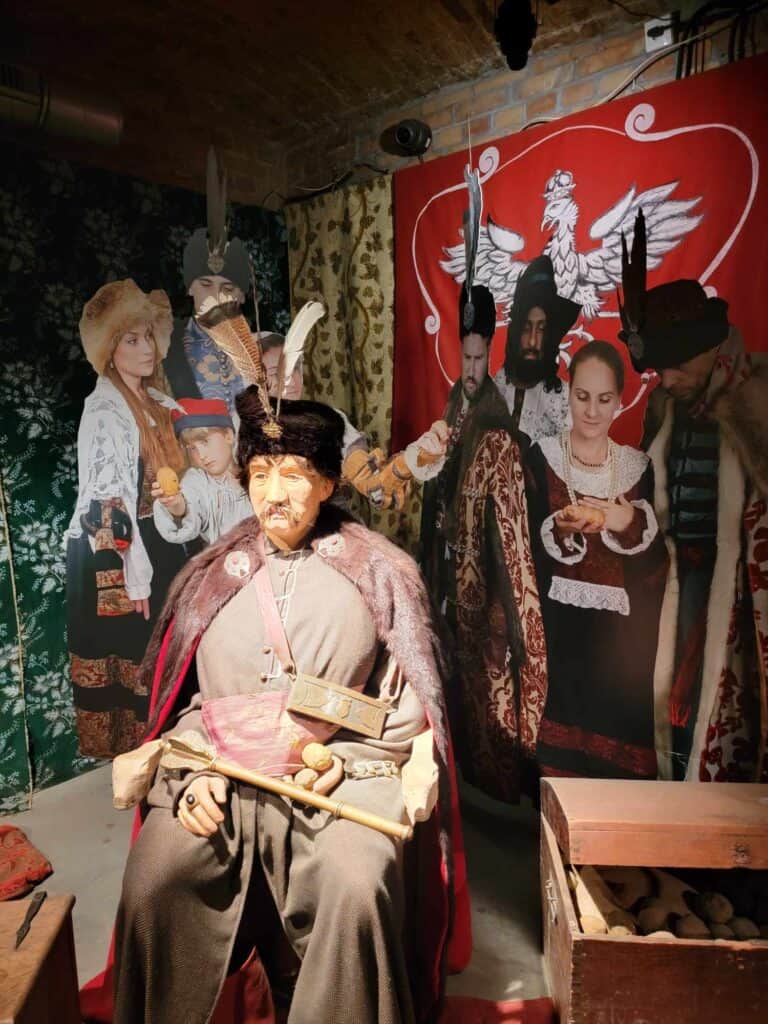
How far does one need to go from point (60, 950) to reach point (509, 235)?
2654 millimetres

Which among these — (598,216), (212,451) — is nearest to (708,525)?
(598,216)

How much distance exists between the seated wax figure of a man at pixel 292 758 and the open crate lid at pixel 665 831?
0.36 meters

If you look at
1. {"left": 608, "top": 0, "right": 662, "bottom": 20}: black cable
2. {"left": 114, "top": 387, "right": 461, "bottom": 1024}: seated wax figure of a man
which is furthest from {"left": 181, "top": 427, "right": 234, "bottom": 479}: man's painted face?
{"left": 608, "top": 0, "right": 662, "bottom": 20}: black cable

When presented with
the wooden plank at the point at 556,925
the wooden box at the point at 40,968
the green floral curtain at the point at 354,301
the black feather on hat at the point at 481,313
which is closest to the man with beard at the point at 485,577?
the black feather on hat at the point at 481,313

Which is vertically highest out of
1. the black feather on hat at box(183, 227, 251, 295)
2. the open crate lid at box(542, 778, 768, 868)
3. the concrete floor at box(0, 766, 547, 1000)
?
the black feather on hat at box(183, 227, 251, 295)

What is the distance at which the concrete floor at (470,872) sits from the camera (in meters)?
2.19

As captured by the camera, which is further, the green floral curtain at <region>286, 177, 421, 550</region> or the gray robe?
the green floral curtain at <region>286, 177, 421, 550</region>

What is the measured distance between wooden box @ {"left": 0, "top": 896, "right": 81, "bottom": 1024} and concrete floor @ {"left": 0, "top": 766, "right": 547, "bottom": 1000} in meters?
0.59

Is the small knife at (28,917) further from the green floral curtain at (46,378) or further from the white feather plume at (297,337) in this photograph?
the green floral curtain at (46,378)

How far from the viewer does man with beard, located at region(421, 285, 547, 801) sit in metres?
2.79

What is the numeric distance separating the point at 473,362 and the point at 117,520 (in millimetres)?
1726

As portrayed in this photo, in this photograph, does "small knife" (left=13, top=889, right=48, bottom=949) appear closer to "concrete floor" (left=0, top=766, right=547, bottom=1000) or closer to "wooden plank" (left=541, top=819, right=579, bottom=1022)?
"concrete floor" (left=0, top=766, right=547, bottom=1000)

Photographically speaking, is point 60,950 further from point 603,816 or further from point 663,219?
point 663,219

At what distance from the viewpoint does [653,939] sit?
5.56 ft
